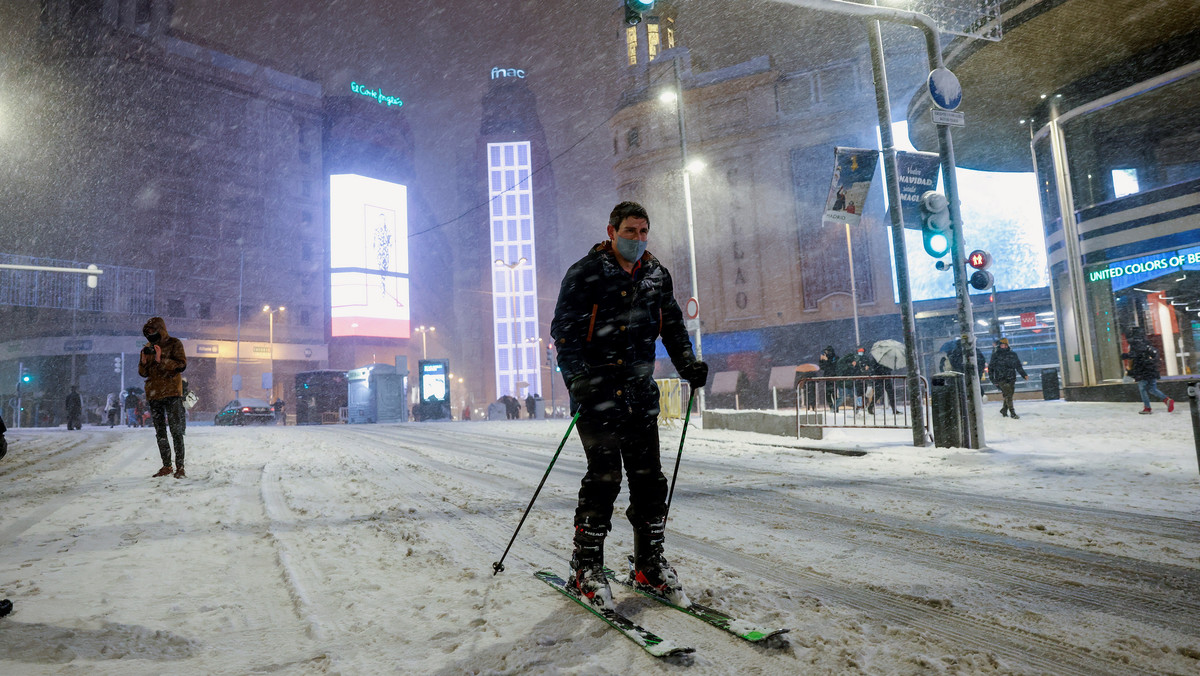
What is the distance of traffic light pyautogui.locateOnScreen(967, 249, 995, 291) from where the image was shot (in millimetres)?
10109

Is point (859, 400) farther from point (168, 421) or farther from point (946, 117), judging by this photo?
point (168, 421)

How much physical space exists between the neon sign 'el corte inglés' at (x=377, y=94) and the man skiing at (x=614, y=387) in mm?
90124

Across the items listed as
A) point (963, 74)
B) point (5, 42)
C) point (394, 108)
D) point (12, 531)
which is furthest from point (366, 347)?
point (12, 531)

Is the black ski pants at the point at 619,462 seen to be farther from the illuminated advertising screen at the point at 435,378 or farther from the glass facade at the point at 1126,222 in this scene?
the illuminated advertising screen at the point at 435,378

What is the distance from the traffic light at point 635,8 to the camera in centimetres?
800

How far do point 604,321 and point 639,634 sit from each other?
1.36 m

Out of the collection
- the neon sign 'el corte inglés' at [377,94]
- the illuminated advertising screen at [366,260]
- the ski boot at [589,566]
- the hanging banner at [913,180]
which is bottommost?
the ski boot at [589,566]

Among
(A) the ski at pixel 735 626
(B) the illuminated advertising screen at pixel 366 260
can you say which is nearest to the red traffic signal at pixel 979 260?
(A) the ski at pixel 735 626

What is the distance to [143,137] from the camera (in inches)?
2288

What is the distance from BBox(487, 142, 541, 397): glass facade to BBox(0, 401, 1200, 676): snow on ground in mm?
84047

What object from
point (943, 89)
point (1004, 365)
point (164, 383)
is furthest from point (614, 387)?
point (1004, 365)

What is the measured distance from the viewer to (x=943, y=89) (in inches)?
383

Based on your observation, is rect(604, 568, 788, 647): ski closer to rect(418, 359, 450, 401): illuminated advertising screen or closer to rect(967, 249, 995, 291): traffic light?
rect(967, 249, 995, 291): traffic light

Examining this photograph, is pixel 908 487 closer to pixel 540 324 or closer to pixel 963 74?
pixel 963 74
